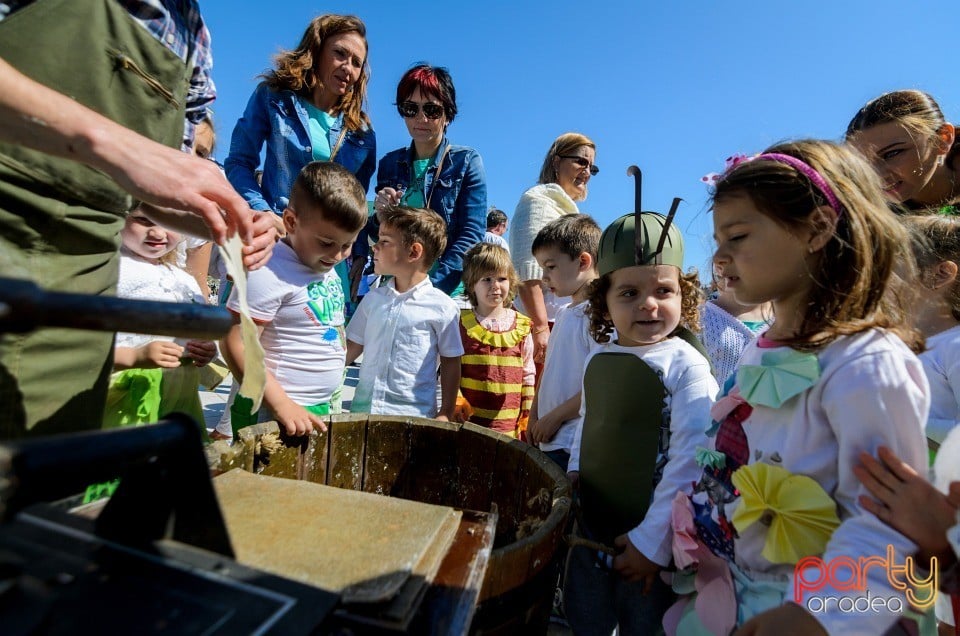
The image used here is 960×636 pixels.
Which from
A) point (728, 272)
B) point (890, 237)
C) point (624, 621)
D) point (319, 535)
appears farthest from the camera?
point (624, 621)

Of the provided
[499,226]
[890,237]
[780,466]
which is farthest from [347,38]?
[499,226]

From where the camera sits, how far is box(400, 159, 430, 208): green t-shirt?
338 cm

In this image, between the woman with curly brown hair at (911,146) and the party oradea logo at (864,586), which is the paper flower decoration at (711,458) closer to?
the party oradea logo at (864,586)

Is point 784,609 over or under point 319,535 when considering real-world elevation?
under

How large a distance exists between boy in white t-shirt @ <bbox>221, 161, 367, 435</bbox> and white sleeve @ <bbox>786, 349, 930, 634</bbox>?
1900 mm

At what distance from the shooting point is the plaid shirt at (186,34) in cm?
118

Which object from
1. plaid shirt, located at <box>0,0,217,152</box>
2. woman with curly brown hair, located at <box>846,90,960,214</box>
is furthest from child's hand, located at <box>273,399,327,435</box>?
woman with curly brown hair, located at <box>846,90,960,214</box>

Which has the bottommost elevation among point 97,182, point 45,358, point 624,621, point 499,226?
point 624,621

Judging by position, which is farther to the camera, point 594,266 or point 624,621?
point 594,266

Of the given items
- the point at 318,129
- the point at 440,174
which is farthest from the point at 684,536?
the point at 318,129

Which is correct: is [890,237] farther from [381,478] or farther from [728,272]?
[381,478]

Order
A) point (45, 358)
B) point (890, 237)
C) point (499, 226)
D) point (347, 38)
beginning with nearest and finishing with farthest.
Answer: point (45, 358) → point (890, 237) → point (347, 38) → point (499, 226)

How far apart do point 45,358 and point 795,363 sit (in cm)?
165

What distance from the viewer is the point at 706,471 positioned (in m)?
1.43
